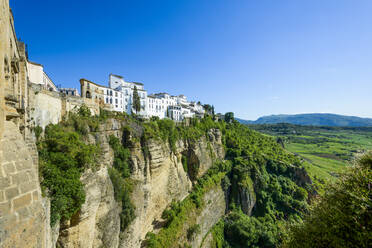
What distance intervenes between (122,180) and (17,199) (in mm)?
13053

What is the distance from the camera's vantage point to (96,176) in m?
11.0

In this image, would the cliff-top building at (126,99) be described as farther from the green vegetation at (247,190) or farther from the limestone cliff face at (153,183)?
the green vegetation at (247,190)

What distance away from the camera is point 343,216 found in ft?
20.2

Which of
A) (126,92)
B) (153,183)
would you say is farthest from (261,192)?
(126,92)

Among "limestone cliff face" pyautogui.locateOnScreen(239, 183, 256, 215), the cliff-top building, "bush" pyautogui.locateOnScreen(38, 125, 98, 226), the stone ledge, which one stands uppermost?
the cliff-top building

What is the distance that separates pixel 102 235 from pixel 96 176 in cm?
456

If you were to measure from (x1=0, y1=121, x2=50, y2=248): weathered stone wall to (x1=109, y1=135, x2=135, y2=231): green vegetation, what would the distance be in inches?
464

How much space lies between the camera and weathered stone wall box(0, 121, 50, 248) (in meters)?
2.35

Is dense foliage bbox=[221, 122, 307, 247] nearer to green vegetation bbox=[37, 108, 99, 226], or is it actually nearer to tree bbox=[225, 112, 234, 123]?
tree bbox=[225, 112, 234, 123]

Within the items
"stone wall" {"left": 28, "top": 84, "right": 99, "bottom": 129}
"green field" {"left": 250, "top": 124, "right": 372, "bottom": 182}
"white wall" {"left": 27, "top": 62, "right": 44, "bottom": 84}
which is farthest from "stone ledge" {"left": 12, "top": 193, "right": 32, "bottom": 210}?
"white wall" {"left": 27, "top": 62, "right": 44, "bottom": 84}

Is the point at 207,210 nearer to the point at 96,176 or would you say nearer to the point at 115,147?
the point at 115,147

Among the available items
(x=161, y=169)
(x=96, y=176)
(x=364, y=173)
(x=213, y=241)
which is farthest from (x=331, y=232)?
(x=213, y=241)

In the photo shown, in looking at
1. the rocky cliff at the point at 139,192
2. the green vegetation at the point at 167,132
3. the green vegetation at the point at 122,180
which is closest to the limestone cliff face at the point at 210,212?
the rocky cliff at the point at 139,192

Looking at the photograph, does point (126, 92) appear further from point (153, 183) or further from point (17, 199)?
point (17, 199)
